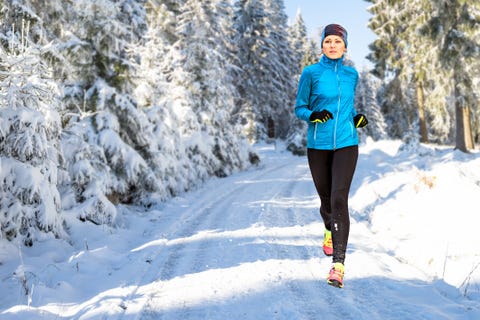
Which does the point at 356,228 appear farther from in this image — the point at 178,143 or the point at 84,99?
the point at 178,143

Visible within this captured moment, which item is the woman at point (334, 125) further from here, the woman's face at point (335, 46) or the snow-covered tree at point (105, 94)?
the snow-covered tree at point (105, 94)

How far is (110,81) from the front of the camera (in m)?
10.8

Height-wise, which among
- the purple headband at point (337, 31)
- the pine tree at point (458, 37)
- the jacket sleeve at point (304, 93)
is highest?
the pine tree at point (458, 37)

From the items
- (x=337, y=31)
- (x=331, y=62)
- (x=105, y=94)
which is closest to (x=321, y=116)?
(x=331, y=62)

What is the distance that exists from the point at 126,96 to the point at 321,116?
26.8ft

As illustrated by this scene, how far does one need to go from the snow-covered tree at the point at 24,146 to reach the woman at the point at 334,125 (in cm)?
442

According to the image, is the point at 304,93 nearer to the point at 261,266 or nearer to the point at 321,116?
the point at 321,116

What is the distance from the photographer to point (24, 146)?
6055 mm

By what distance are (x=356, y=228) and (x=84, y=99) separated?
7.55 metres

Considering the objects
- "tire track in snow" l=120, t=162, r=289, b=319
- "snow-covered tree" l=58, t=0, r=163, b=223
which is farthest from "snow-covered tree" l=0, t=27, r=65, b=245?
"snow-covered tree" l=58, t=0, r=163, b=223

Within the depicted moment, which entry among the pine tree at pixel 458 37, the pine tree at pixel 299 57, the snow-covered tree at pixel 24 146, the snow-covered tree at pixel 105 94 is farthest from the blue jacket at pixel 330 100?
the pine tree at pixel 299 57

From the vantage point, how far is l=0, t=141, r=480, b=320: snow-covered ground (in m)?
4.16

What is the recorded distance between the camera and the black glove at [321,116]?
12.5 ft

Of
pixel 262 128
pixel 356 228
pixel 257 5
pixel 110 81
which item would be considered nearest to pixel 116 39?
pixel 110 81
